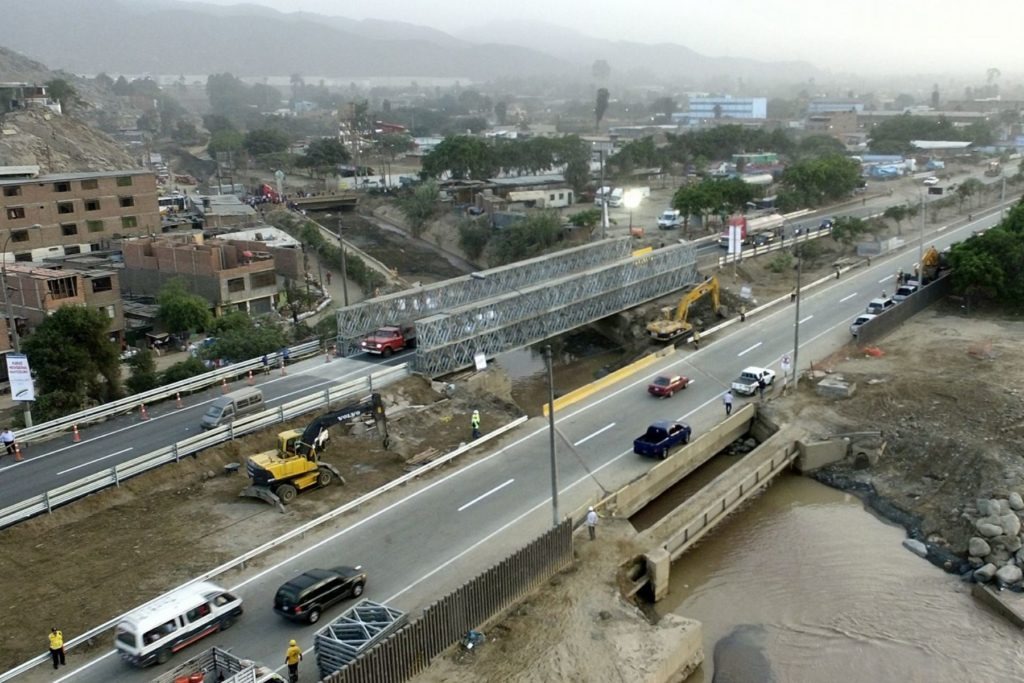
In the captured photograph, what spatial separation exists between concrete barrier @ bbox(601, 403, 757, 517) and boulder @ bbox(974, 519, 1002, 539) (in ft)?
30.0

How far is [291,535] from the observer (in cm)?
2397

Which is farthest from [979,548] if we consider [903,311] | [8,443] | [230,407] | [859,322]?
[8,443]

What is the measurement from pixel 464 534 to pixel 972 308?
128ft

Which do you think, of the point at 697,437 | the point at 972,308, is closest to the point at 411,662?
the point at 697,437

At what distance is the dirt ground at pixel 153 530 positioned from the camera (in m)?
21.2

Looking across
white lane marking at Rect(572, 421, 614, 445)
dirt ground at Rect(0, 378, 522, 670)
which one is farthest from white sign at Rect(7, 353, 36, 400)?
white lane marking at Rect(572, 421, 614, 445)

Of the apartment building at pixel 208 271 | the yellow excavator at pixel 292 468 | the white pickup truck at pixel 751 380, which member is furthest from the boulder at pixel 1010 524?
the apartment building at pixel 208 271

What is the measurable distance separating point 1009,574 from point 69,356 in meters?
35.7

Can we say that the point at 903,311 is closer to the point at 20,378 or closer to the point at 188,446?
the point at 188,446

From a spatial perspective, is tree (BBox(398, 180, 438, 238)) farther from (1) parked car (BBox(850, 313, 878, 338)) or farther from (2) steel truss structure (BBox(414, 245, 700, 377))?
(1) parked car (BBox(850, 313, 878, 338))

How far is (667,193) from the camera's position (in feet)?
359

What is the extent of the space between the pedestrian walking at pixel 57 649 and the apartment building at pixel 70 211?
58014mm

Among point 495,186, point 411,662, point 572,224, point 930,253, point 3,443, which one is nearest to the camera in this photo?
point 411,662

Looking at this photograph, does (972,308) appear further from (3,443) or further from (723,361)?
(3,443)
